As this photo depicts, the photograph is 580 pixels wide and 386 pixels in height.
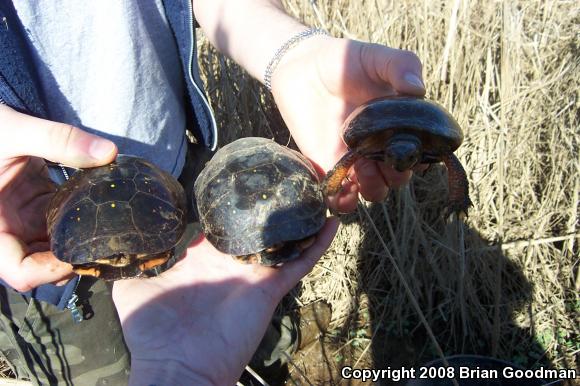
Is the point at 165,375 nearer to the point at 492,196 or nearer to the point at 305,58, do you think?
the point at 305,58

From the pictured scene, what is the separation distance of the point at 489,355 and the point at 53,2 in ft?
11.4

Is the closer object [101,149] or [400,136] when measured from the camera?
[101,149]

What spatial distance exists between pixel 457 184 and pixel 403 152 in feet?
1.56

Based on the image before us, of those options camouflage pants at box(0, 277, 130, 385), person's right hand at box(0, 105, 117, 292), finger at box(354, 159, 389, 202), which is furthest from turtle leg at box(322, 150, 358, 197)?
camouflage pants at box(0, 277, 130, 385)

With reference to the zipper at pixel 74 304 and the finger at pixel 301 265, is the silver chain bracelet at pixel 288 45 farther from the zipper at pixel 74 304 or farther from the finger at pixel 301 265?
the zipper at pixel 74 304

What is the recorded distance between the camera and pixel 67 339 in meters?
2.46

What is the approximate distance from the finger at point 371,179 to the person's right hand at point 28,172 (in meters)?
1.27

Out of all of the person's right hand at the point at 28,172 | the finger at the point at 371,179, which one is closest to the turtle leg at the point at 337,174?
the finger at the point at 371,179

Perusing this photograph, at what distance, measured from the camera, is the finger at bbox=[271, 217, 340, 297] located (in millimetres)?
2158

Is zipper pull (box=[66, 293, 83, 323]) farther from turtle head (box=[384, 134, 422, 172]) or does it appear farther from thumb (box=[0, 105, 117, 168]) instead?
turtle head (box=[384, 134, 422, 172])

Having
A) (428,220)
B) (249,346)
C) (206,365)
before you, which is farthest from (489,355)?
(206,365)

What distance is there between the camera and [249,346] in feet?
6.35

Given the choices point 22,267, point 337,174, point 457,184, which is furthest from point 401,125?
point 22,267

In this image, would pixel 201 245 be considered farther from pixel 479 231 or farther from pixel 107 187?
pixel 479 231
